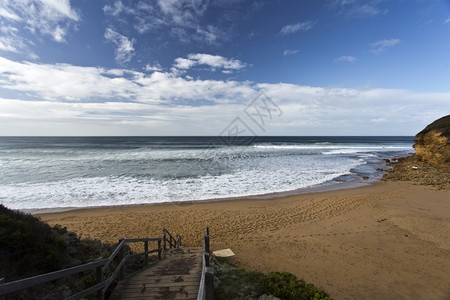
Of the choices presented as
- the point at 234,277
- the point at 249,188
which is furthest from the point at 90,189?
the point at 234,277

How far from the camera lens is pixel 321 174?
23203mm

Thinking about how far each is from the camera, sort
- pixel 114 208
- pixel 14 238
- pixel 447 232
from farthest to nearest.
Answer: pixel 114 208
pixel 447 232
pixel 14 238

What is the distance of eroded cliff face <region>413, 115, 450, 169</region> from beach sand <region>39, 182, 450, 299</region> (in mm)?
12126

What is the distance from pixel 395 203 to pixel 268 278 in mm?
13093

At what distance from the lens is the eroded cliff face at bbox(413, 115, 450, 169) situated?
2433 centimetres

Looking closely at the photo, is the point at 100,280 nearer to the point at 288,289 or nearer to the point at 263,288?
the point at 263,288

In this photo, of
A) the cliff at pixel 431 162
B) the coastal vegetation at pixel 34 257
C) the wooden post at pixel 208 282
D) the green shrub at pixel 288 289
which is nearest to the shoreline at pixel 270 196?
the cliff at pixel 431 162

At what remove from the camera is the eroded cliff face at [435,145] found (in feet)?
79.8

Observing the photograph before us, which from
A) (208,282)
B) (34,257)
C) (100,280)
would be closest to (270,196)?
(208,282)

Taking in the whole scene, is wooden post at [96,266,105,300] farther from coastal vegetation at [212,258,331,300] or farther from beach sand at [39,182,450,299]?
beach sand at [39,182,450,299]

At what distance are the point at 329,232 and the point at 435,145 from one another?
2713cm

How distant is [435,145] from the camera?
25906 millimetres

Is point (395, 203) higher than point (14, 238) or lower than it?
lower

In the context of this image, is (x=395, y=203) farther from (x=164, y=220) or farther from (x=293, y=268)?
(x=164, y=220)
